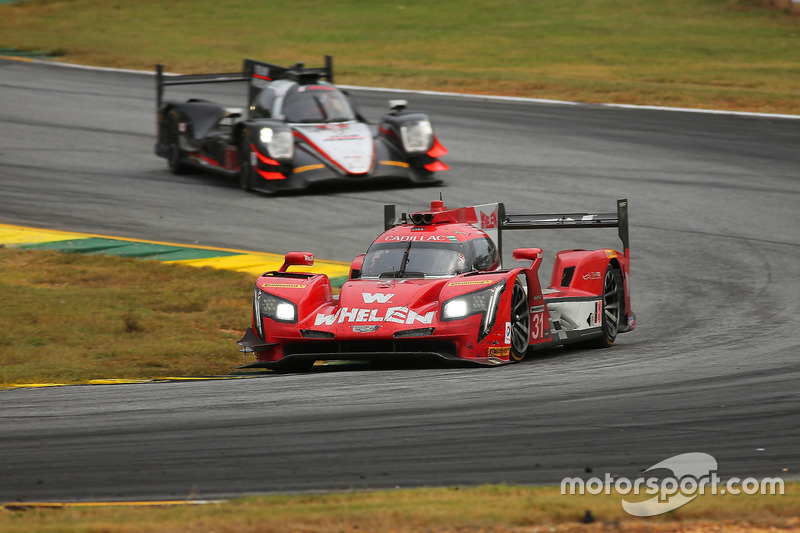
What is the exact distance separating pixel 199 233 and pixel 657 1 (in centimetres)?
3262

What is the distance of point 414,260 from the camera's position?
11508 millimetres

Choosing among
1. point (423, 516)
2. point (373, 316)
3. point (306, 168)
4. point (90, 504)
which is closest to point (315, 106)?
point (306, 168)

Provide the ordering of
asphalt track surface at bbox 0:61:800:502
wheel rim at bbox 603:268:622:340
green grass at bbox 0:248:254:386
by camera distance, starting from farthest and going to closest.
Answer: wheel rim at bbox 603:268:622:340, green grass at bbox 0:248:254:386, asphalt track surface at bbox 0:61:800:502

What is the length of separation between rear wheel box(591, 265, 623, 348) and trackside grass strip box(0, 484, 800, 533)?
6117mm

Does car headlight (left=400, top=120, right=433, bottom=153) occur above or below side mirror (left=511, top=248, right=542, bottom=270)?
above

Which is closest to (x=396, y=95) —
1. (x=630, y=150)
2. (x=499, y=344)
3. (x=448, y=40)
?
(x=630, y=150)

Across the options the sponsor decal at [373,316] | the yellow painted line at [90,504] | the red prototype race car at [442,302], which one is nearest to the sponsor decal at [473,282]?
the red prototype race car at [442,302]

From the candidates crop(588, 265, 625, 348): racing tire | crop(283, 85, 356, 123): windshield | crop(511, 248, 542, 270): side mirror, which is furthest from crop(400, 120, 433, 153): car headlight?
crop(511, 248, 542, 270): side mirror

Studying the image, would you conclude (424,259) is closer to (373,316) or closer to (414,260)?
(414,260)

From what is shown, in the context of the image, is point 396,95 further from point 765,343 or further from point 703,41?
point 765,343

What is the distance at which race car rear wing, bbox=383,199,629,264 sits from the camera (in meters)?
12.5

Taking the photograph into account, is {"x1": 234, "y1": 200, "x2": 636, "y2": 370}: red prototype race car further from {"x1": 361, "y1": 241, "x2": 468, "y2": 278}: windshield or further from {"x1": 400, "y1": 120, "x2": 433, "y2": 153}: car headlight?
{"x1": 400, "y1": 120, "x2": 433, "y2": 153}: car headlight

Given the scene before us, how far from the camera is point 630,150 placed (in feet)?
76.0

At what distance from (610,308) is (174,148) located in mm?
11467
